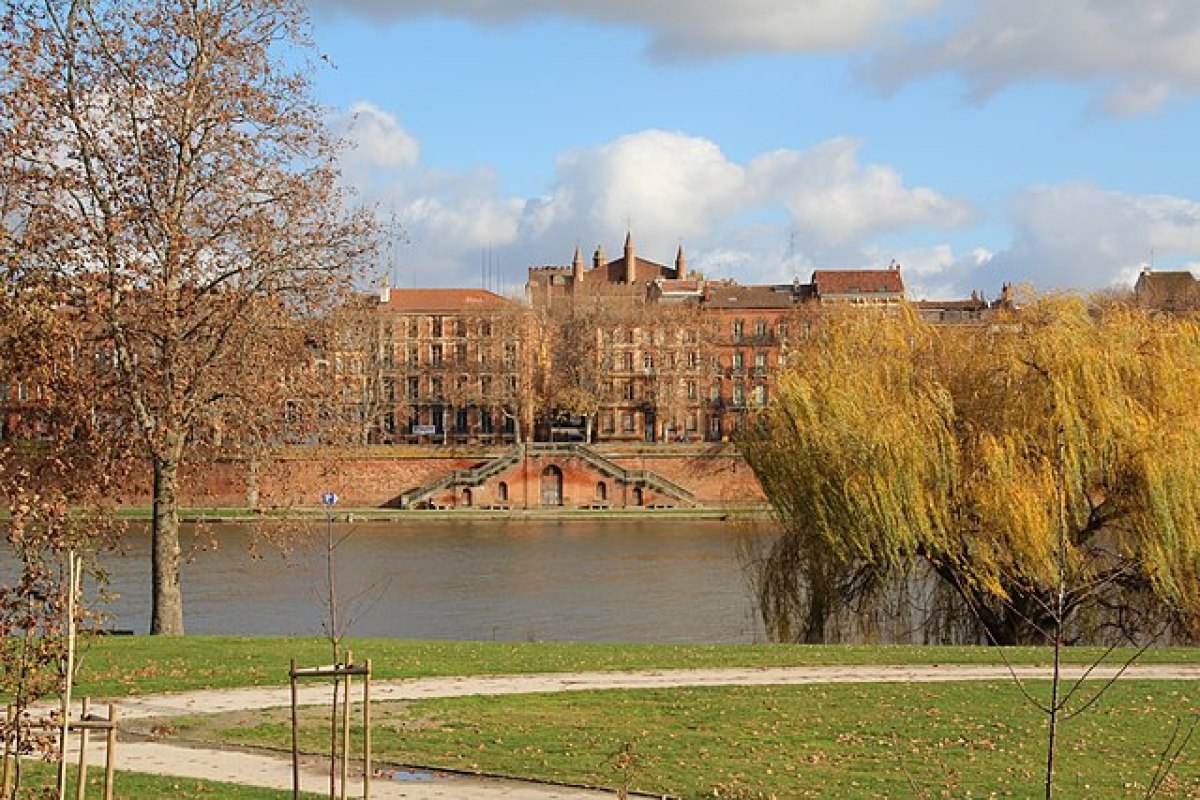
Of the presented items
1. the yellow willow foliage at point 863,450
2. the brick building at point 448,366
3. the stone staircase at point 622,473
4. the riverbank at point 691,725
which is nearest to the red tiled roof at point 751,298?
the brick building at point 448,366

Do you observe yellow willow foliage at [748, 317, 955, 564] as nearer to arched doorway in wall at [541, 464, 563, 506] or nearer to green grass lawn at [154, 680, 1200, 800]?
green grass lawn at [154, 680, 1200, 800]

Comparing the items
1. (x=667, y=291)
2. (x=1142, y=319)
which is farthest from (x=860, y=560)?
(x=667, y=291)

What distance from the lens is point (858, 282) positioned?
97438mm

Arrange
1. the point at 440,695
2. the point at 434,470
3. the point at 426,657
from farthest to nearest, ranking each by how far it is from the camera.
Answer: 1. the point at 434,470
2. the point at 426,657
3. the point at 440,695

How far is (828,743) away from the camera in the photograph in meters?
14.6

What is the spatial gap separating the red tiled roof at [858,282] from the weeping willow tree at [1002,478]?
68.5 meters

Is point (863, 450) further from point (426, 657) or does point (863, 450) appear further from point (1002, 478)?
point (426, 657)

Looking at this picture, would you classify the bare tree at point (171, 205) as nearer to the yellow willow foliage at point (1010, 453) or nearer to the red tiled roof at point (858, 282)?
the yellow willow foliage at point (1010, 453)

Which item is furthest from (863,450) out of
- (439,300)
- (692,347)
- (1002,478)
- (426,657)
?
(439,300)

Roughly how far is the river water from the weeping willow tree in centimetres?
359

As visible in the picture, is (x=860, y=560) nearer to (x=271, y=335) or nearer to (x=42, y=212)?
(x=271, y=335)

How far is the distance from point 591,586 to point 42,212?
69.0 ft

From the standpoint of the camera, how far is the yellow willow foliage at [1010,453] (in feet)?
81.5

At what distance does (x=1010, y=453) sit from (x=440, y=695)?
40.5 feet
